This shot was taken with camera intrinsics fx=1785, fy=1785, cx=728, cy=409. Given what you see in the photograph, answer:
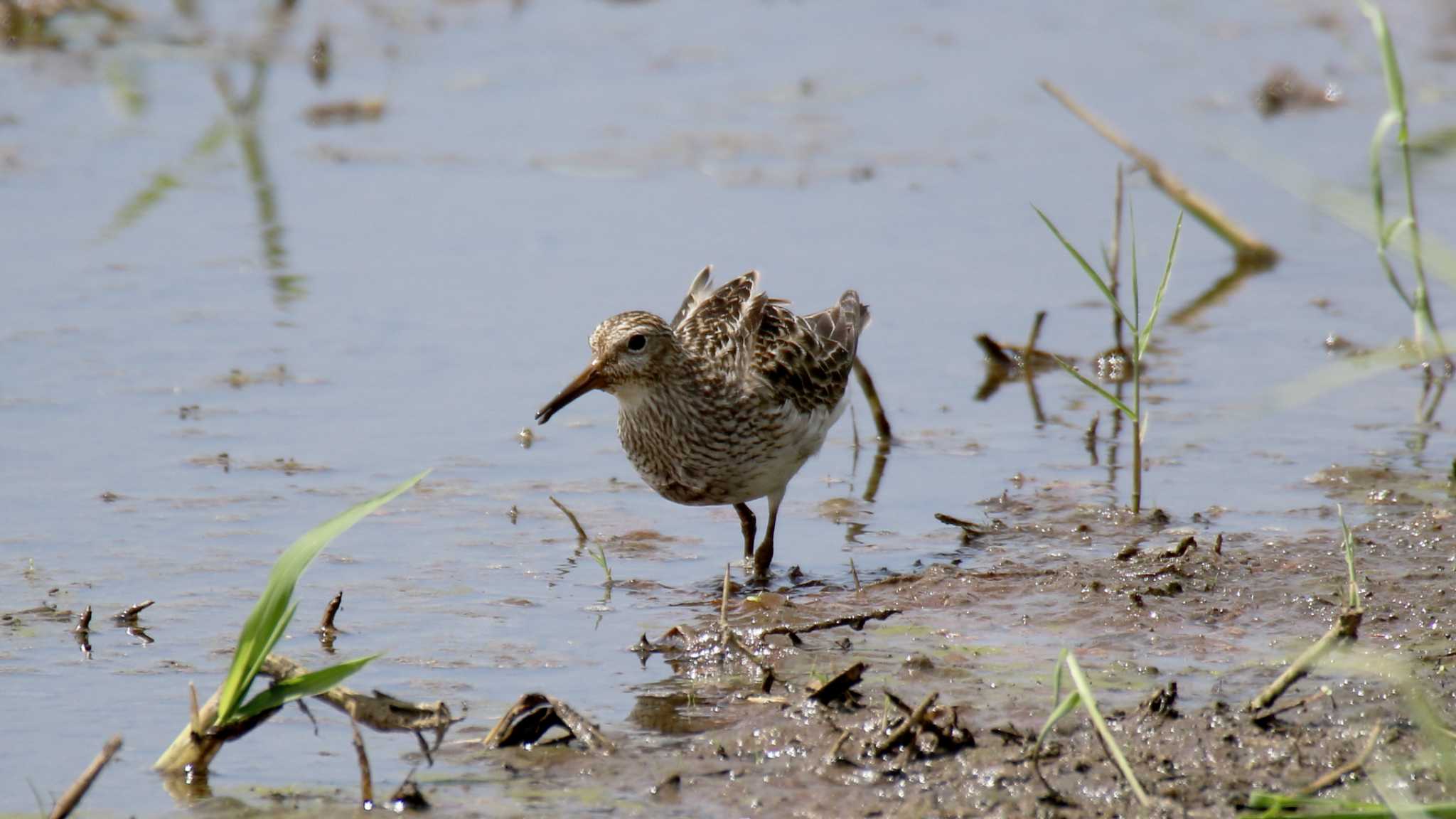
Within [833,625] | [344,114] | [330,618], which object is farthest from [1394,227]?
[344,114]

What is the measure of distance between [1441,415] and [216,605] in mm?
5900

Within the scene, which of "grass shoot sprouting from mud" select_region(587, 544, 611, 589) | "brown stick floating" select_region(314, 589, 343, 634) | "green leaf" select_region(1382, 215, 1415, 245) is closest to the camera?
"green leaf" select_region(1382, 215, 1415, 245)

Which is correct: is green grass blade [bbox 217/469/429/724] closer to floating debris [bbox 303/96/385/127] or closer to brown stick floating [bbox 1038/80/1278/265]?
brown stick floating [bbox 1038/80/1278/265]

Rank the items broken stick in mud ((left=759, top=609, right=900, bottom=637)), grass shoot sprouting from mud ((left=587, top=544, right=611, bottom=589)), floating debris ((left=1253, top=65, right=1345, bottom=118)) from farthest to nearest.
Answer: floating debris ((left=1253, top=65, right=1345, bottom=118))
grass shoot sprouting from mud ((left=587, top=544, right=611, bottom=589))
broken stick in mud ((left=759, top=609, right=900, bottom=637))

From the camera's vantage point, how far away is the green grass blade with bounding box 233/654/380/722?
4477 mm

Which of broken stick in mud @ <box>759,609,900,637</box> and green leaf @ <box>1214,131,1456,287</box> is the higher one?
green leaf @ <box>1214,131,1456,287</box>

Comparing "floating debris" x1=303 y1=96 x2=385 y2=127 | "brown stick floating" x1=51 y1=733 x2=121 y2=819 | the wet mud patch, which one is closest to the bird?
the wet mud patch

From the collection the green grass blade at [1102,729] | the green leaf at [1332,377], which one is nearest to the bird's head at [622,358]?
the green grass blade at [1102,729]

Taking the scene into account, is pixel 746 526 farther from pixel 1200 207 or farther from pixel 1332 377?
pixel 1200 207

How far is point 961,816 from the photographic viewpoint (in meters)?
4.55

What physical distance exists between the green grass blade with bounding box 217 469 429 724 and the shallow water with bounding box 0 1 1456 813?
538 millimetres

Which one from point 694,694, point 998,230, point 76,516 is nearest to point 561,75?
point 998,230

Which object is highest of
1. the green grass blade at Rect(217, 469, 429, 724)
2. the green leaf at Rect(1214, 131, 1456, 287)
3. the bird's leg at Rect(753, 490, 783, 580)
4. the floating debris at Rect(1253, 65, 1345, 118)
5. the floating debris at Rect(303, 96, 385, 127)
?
the floating debris at Rect(1253, 65, 1345, 118)

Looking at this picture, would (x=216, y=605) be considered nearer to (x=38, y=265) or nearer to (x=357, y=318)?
(x=357, y=318)
